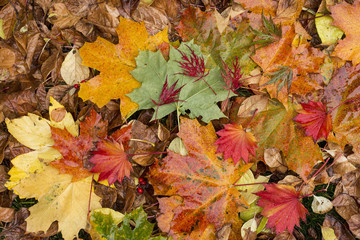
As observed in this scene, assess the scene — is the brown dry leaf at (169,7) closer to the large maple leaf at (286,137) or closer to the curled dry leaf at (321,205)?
the large maple leaf at (286,137)

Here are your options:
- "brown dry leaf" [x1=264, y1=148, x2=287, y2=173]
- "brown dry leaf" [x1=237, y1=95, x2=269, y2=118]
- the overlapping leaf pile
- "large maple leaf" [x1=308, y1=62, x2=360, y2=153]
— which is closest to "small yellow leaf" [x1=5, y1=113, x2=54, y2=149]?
the overlapping leaf pile

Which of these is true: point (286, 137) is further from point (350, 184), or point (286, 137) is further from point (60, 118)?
point (60, 118)

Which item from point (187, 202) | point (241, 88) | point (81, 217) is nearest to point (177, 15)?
point (241, 88)

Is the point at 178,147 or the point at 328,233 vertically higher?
the point at 178,147

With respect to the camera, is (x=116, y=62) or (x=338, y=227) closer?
(x=116, y=62)

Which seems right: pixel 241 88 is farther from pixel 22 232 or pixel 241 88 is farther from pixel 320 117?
pixel 22 232

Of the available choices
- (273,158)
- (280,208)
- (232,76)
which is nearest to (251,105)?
(232,76)
